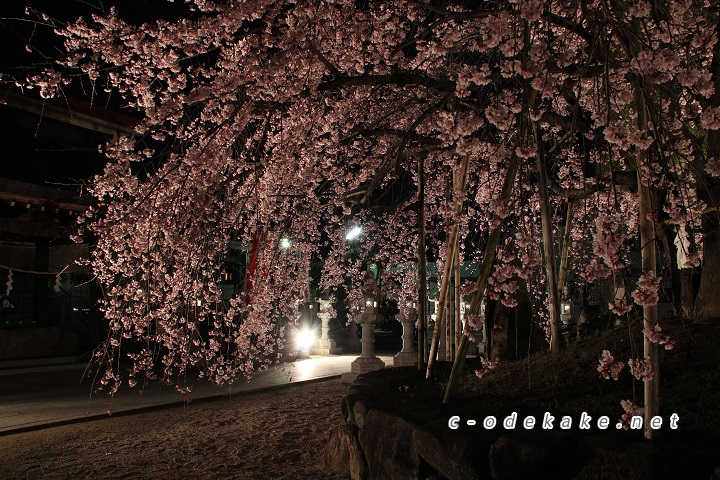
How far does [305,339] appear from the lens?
20.0 m

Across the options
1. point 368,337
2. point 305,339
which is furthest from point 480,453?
point 305,339

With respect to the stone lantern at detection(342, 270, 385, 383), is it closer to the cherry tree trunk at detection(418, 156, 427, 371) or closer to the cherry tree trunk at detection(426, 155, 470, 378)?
the cherry tree trunk at detection(418, 156, 427, 371)

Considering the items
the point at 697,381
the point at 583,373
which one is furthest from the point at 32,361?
the point at 697,381

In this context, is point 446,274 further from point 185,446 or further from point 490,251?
point 185,446

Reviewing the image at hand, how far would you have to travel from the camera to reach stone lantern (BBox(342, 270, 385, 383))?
43.4 feet

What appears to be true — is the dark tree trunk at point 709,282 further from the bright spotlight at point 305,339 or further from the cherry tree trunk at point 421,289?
the bright spotlight at point 305,339

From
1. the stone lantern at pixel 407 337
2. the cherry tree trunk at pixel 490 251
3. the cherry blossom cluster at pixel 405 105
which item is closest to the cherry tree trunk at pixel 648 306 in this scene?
the cherry blossom cluster at pixel 405 105

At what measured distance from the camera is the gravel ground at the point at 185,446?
5738 millimetres

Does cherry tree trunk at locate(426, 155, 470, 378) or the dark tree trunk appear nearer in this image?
the dark tree trunk

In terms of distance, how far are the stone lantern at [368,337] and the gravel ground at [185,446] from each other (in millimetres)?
3746

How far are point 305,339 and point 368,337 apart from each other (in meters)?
6.70

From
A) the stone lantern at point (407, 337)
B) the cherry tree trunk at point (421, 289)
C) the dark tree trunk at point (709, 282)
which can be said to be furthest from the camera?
the stone lantern at point (407, 337)

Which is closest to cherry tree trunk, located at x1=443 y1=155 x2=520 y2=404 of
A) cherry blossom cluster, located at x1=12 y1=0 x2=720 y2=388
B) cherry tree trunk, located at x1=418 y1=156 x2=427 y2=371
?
cherry blossom cluster, located at x1=12 y1=0 x2=720 y2=388

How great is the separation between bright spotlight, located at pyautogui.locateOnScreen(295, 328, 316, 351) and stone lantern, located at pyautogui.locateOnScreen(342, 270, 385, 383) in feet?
17.2
